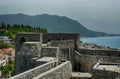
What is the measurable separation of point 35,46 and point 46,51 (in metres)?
1.00

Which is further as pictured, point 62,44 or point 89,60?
point 62,44

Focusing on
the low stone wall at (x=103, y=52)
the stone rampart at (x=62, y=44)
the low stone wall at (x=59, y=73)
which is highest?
the stone rampart at (x=62, y=44)

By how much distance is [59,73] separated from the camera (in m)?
18.5

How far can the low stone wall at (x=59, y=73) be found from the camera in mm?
16444

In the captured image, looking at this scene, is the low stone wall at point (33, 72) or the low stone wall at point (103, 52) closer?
the low stone wall at point (33, 72)

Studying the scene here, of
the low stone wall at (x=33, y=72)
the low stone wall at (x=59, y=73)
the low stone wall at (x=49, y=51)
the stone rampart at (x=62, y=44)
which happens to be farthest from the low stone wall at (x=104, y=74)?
the stone rampart at (x=62, y=44)

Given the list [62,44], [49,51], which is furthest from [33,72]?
[62,44]

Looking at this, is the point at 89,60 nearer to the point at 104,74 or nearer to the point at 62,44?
the point at 62,44

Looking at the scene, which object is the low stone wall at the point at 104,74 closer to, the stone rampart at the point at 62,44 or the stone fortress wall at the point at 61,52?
the stone fortress wall at the point at 61,52

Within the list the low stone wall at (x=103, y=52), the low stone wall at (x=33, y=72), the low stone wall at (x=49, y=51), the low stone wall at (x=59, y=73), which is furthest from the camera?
the low stone wall at (x=103, y=52)

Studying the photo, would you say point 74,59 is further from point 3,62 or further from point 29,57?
point 3,62

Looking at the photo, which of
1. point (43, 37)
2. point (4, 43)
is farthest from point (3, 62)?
point (43, 37)

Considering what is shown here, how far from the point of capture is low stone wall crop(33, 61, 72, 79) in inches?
647

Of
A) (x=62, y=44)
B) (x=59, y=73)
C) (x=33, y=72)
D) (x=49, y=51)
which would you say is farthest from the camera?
(x=62, y=44)
